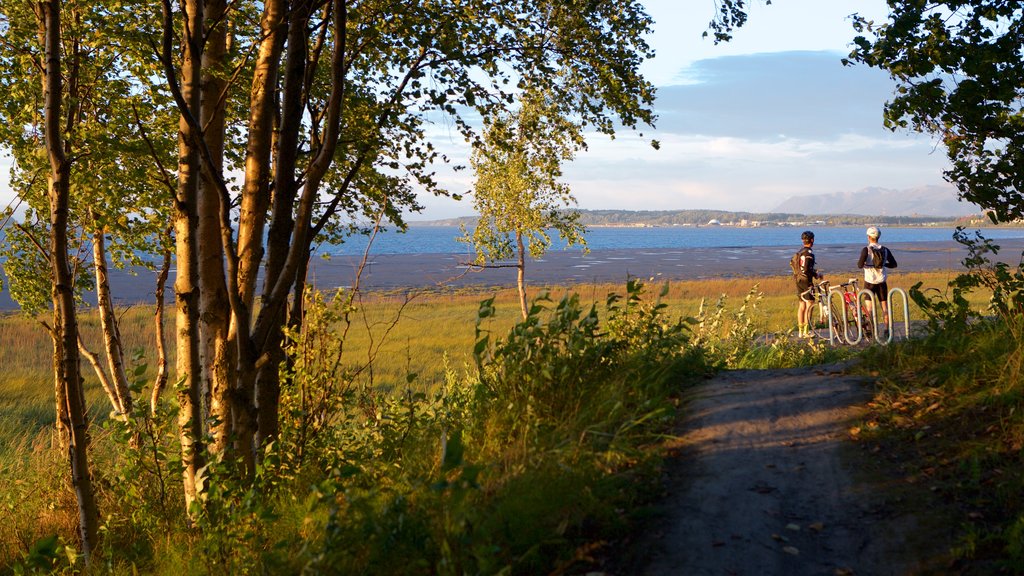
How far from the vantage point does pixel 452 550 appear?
12.1 ft

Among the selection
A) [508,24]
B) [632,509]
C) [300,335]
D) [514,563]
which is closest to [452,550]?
[514,563]

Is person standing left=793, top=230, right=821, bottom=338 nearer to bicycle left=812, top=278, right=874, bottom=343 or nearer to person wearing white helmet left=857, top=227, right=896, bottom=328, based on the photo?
bicycle left=812, top=278, right=874, bottom=343

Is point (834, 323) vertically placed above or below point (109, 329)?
below

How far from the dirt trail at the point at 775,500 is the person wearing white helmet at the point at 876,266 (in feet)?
20.3

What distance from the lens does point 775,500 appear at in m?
4.61

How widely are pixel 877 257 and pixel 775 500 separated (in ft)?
28.7

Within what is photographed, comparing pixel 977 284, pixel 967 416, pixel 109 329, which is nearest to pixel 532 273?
pixel 109 329

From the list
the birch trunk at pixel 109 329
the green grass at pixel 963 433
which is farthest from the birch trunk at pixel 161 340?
the green grass at pixel 963 433

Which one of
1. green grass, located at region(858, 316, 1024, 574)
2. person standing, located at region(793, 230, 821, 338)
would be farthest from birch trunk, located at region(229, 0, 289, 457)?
person standing, located at region(793, 230, 821, 338)

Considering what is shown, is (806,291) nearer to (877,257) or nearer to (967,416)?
(877,257)

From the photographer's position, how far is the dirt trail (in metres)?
3.91

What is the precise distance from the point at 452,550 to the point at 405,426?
3020 mm

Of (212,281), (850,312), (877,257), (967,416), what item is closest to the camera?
(967,416)

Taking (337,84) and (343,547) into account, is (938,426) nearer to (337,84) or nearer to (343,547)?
(343,547)
